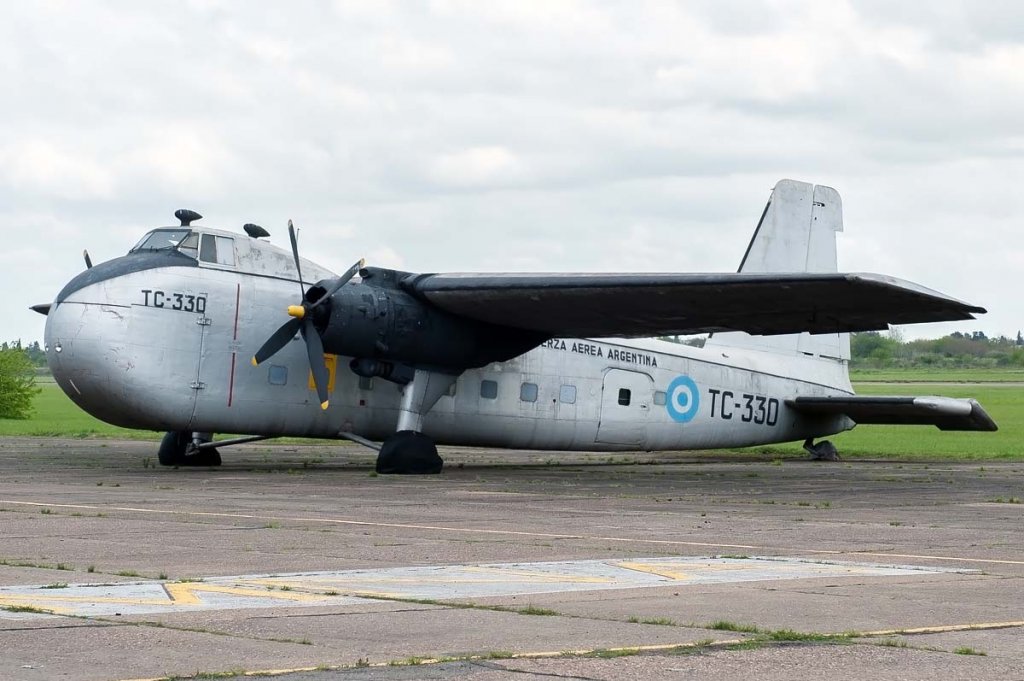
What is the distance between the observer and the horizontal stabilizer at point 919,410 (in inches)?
1158

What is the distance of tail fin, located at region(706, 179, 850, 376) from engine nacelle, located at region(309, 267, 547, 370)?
7.55m

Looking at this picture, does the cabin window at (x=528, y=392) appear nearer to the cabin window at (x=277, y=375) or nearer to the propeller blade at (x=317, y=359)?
the propeller blade at (x=317, y=359)

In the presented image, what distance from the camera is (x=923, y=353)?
6417 inches

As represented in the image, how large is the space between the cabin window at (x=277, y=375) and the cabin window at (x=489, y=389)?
438cm

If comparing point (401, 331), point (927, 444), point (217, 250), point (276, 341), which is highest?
point (217, 250)

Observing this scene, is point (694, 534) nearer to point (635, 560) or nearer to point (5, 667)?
point (635, 560)

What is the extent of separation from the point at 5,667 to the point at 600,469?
74.2 feet

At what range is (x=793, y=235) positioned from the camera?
3203 centimetres

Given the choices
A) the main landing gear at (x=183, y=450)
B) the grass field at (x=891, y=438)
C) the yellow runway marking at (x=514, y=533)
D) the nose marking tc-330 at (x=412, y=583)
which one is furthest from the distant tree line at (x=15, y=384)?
the nose marking tc-330 at (x=412, y=583)

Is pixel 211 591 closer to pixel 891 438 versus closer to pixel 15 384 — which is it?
pixel 891 438

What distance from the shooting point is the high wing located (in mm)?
22016

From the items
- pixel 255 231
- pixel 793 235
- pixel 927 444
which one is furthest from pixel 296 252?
pixel 927 444

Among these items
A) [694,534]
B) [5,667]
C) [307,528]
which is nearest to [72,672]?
[5,667]

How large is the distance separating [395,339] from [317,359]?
4.71 feet
